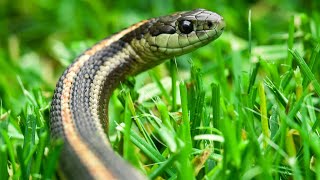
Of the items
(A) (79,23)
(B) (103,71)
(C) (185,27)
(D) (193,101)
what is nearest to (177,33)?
(C) (185,27)

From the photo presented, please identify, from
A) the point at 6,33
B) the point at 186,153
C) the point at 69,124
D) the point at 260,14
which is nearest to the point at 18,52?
the point at 6,33

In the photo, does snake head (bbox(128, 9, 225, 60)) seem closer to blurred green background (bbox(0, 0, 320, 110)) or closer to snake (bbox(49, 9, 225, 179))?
snake (bbox(49, 9, 225, 179))

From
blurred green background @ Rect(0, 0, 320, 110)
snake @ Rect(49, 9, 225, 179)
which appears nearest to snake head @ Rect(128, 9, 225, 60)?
snake @ Rect(49, 9, 225, 179)

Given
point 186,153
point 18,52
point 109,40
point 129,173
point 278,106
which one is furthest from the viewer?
point 18,52

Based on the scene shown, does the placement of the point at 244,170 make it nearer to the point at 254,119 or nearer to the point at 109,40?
the point at 254,119

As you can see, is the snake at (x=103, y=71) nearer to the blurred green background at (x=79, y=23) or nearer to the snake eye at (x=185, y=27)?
the snake eye at (x=185, y=27)

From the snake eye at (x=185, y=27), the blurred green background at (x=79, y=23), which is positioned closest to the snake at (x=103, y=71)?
the snake eye at (x=185, y=27)
